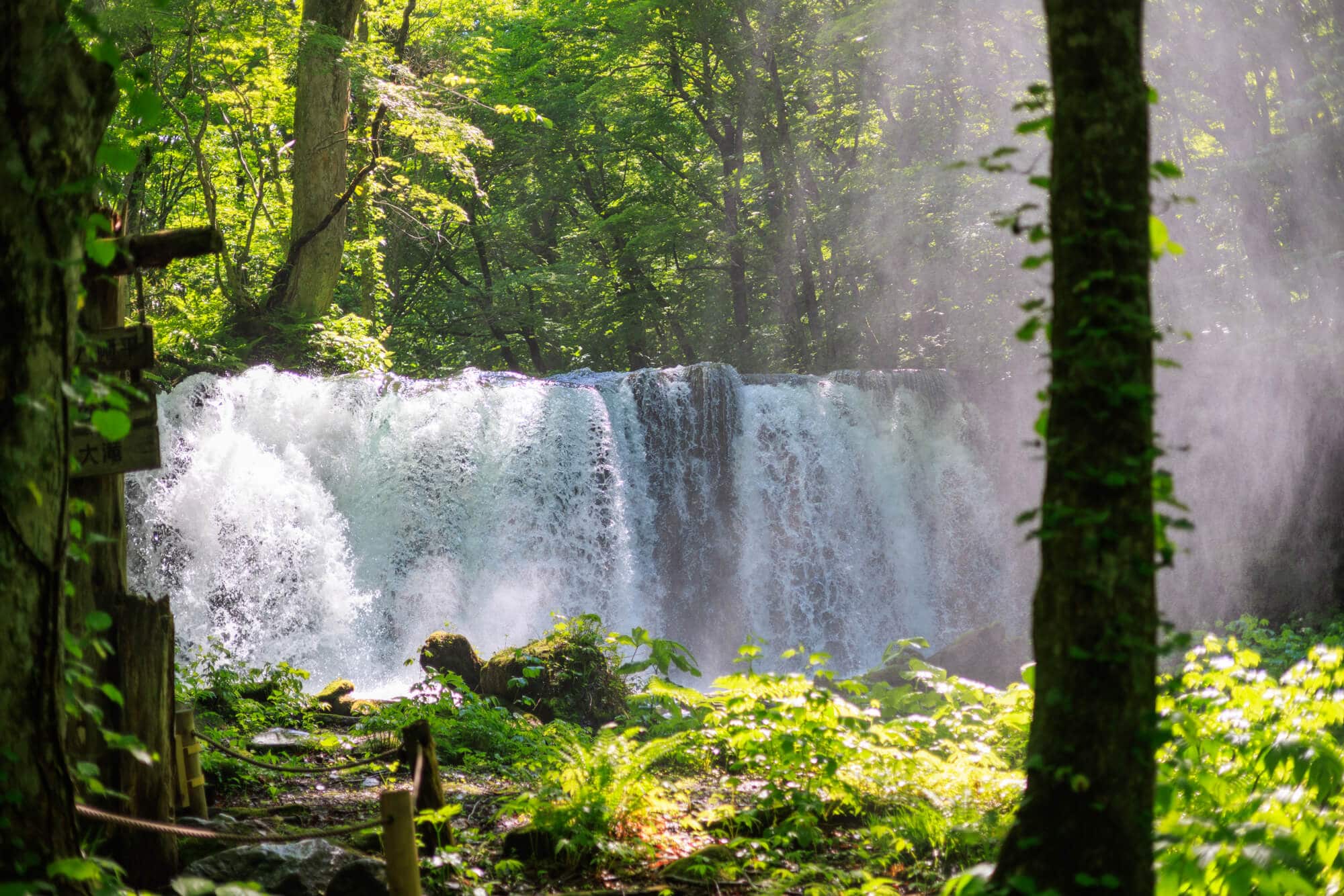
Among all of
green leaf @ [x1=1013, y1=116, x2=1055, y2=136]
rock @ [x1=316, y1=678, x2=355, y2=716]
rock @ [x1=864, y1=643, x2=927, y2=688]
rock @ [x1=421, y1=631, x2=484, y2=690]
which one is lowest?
rock @ [x1=864, y1=643, x2=927, y2=688]

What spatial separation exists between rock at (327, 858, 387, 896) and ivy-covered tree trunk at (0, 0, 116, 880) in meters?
1.40

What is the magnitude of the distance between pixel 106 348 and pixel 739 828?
336cm

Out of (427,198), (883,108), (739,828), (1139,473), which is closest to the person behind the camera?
(1139,473)

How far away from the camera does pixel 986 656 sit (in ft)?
40.4

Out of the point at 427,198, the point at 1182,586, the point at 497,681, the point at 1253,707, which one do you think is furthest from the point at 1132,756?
the point at 427,198

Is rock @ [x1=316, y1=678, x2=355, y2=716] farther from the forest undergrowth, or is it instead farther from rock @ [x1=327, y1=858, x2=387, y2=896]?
rock @ [x1=327, y1=858, x2=387, y2=896]

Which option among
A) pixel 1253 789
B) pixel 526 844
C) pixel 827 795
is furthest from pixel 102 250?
pixel 827 795

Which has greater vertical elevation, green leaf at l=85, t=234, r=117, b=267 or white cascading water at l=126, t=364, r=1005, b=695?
green leaf at l=85, t=234, r=117, b=267

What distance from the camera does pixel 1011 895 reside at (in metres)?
2.39

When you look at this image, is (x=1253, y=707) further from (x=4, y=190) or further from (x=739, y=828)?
(x=4, y=190)

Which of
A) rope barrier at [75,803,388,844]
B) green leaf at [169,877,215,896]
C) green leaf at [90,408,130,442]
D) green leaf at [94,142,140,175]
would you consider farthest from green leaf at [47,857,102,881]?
green leaf at [94,142,140,175]

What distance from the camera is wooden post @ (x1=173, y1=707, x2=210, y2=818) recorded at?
4504 mm

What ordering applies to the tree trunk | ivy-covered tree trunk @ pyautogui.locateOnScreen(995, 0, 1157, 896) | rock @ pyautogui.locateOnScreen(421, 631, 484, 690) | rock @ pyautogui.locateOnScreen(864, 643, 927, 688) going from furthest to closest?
the tree trunk
rock @ pyautogui.locateOnScreen(864, 643, 927, 688)
rock @ pyautogui.locateOnScreen(421, 631, 484, 690)
ivy-covered tree trunk @ pyautogui.locateOnScreen(995, 0, 1157, 896)

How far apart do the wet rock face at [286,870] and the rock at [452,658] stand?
17.3 ft
